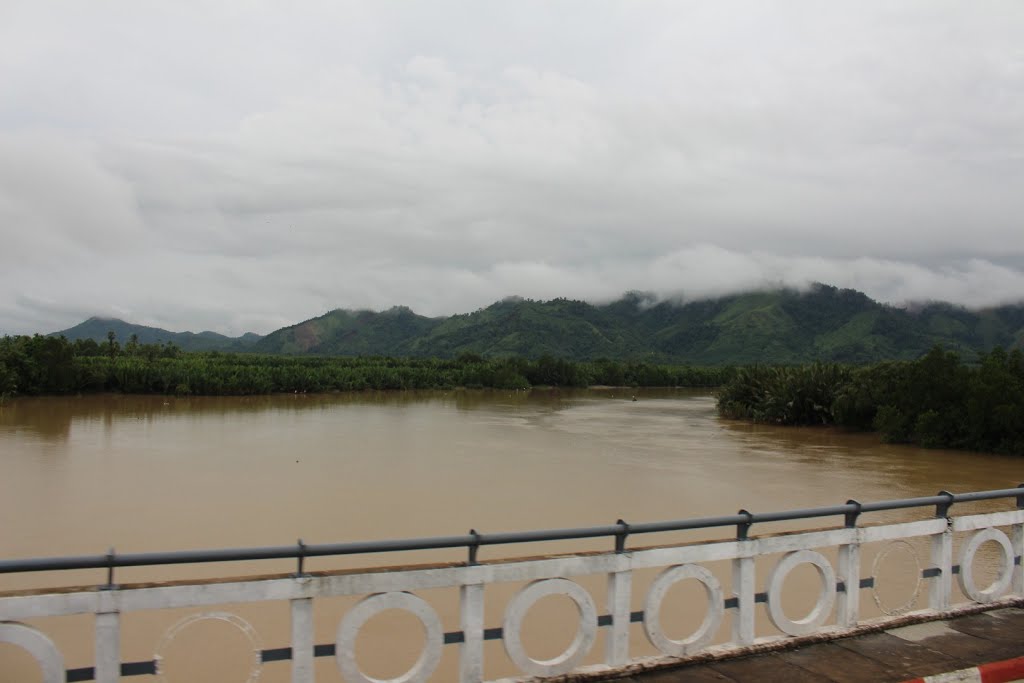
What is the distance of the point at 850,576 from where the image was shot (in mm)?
4324

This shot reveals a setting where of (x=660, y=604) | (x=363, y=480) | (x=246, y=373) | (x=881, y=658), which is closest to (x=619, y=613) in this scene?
(x=660, y=604)

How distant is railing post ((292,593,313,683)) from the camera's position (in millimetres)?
3209

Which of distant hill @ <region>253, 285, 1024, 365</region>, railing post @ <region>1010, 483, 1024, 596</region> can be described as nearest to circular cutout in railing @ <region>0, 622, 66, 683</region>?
railing post @ <region>1010, 483, 1024, 596</region>

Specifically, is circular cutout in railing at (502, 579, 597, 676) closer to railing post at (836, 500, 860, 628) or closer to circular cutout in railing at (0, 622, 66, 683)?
railing post at (836, 500, 860, 628)

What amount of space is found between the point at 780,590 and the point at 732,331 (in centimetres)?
14620

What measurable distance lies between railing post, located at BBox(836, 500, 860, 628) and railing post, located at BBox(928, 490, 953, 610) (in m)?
0.62

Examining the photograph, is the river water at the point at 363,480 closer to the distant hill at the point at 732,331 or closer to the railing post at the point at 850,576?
the railing post at the point at 850,576

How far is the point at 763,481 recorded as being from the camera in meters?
20.3

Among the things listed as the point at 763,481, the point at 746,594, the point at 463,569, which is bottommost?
the point at 763,481

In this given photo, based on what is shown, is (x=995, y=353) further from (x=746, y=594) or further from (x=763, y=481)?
(x=746, y=594)

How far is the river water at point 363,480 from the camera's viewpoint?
1195 centimetres

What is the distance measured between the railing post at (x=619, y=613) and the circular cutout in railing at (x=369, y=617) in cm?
86

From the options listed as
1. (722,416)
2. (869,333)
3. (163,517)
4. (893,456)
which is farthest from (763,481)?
(869,333)

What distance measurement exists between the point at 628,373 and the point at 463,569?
8048 centimetres
